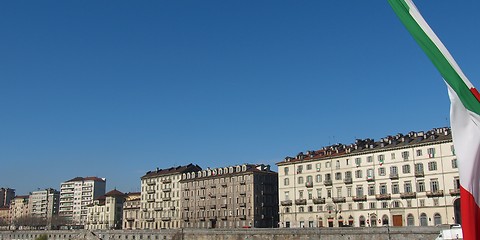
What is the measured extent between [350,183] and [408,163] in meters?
10.8

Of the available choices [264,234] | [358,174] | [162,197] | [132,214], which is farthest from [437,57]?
[132,214]

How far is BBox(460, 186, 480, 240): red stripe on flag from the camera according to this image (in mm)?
3139

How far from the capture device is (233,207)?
108 metres

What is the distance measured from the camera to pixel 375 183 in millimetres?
83250

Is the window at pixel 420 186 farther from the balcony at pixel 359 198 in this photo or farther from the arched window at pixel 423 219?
the balcony at pixel 359 198

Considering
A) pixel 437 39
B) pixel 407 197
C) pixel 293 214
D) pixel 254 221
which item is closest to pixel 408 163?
pixel 407 197

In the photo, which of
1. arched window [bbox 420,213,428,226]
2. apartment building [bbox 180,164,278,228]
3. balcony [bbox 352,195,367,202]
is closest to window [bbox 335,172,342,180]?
balcony [bbox 352,195,367,202]

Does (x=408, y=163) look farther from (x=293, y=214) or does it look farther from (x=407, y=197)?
(x=293, y=214)

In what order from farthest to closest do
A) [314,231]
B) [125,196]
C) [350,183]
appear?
[125,196], [350,183], [314,231]

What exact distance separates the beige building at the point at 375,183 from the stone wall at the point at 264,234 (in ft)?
41.1

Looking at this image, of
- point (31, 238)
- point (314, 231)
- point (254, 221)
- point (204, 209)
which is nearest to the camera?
point (314, 231)

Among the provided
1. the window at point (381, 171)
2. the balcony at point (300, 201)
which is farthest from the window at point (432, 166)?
the balcony at point (300, 201)

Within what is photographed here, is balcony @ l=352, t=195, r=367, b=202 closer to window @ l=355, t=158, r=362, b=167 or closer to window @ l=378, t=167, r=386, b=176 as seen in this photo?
window @ l=378, t=167, r=386, b=176

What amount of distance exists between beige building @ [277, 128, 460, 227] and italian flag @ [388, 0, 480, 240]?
7126 centimetres
